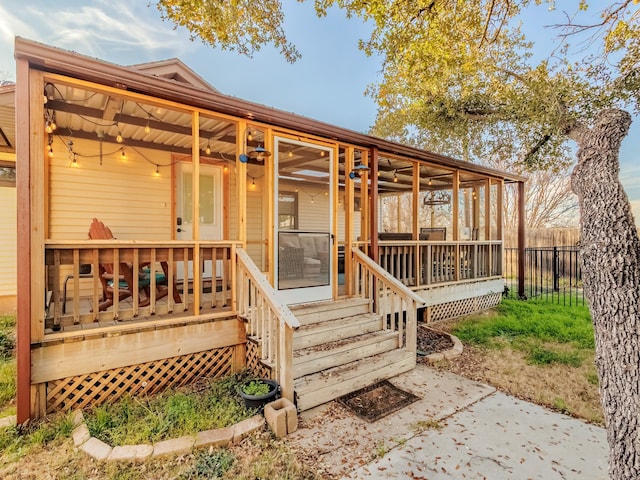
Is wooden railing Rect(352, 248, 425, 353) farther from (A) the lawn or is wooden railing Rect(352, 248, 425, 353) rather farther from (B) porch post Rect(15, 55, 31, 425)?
(B) porch post Rect(15, 55, 31, 425)

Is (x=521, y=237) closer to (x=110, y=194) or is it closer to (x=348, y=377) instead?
(x=348, y=377)

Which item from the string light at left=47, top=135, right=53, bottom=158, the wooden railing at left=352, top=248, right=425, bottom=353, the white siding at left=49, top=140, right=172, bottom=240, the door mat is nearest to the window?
the wooden railing at left=352, top=248, right=425, bottom=353

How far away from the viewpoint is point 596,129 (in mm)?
2188

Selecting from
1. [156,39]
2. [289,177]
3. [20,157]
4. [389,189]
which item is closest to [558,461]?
[289,177]

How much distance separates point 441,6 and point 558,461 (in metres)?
5.51

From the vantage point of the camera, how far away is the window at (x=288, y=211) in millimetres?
4517

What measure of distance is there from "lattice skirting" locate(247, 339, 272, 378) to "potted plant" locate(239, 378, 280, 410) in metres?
0.28

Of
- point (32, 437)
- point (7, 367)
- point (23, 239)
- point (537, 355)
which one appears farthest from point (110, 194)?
point (537, 355)

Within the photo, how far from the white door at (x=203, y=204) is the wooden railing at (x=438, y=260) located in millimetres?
3294

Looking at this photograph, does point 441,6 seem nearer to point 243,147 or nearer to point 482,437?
point 243,147

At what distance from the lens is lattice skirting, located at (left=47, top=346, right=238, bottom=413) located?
2.99 meters

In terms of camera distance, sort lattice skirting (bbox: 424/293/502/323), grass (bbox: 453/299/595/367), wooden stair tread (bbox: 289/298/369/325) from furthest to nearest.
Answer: lattice skirting (bbox: 424/293/502/323) → grass (bbox: 453/299/595/367) → wooden stair tread (bbox: 289/298/369/325)

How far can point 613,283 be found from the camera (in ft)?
6.15

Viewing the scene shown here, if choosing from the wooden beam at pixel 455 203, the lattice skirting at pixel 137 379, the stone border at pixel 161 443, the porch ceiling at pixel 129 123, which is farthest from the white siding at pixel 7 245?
the wooden beam at pixel 455 203
